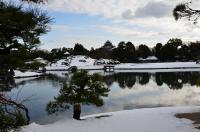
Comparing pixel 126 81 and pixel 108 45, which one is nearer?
pixel 126 81

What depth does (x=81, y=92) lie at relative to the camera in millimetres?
17062

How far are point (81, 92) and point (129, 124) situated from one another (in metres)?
3.85

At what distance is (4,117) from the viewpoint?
4.14 meters

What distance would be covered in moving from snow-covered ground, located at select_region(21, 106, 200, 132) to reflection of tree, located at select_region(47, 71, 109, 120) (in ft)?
4.98

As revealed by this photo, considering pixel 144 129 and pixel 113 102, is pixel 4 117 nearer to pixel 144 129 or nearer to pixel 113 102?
pixel 144 129

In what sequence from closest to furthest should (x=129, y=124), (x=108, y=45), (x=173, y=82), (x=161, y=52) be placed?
(x=129, y=124) → (x=173, y=82) → (x=161, y=52) → (x=108, y=45)

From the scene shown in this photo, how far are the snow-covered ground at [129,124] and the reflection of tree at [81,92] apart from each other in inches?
59.7

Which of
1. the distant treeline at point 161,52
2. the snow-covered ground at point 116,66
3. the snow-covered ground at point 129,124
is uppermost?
the distant treeline at point 161,52

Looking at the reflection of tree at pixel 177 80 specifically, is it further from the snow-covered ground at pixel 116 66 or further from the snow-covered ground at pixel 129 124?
the snow-covered ground at pixel 116 66

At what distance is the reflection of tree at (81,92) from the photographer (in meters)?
16.9

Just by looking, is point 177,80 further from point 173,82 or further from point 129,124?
point 129,124

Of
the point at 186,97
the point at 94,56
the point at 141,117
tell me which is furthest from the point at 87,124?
the point at 94,56

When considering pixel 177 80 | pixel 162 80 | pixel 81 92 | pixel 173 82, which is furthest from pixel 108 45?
pixel 81 92

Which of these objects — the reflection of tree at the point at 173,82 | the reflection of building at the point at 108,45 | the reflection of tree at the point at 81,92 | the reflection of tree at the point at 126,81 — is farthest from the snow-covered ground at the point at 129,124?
the reflection of building at the point at 108,45
